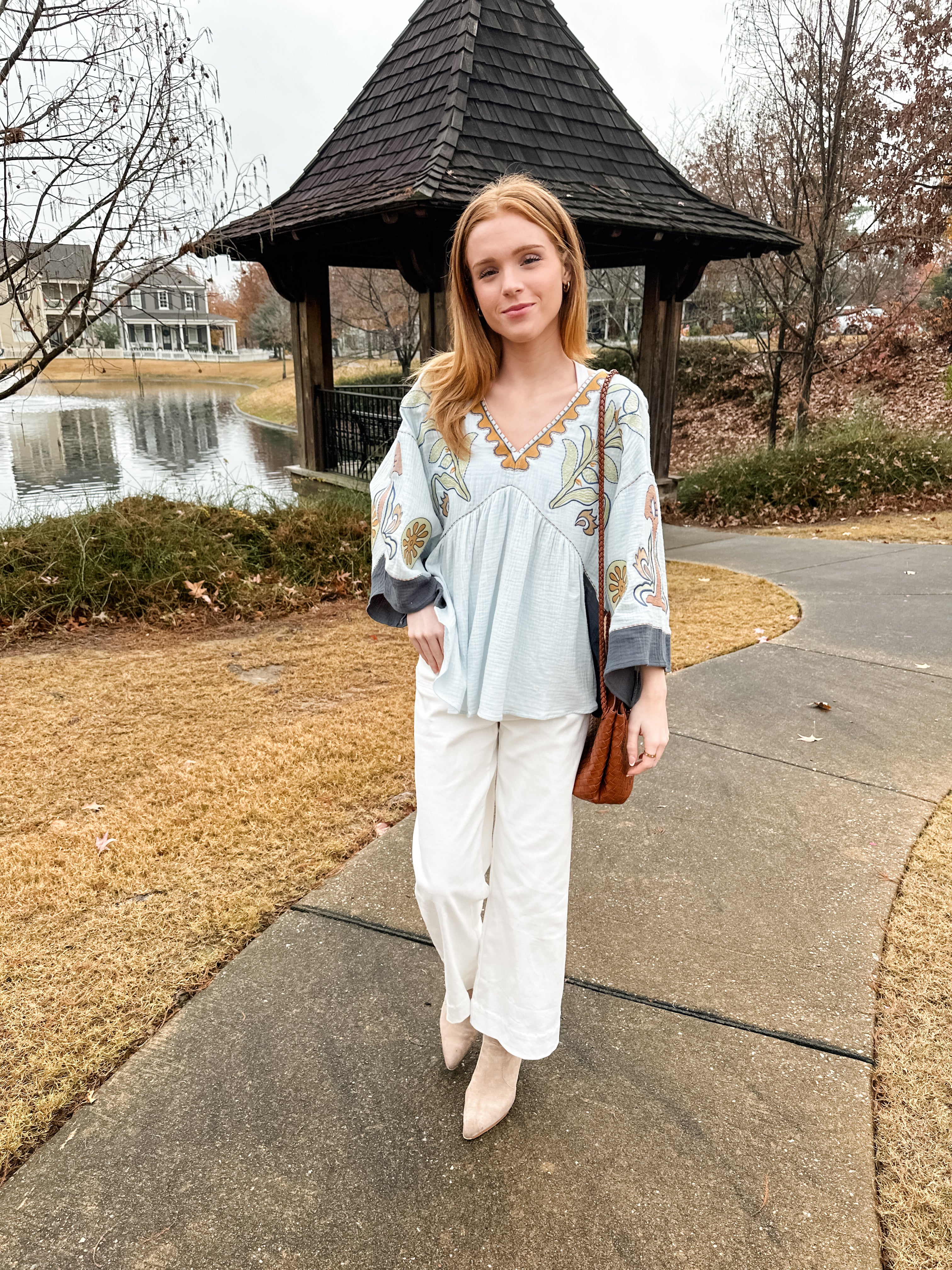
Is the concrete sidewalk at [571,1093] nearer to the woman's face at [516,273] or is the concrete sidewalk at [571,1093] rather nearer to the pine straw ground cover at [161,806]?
the pine straw ground cover at [161,806]

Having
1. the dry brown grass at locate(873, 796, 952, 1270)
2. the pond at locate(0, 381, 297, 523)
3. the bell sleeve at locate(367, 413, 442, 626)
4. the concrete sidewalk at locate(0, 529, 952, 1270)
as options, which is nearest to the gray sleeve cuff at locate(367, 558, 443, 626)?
the bell sleeve at locate(367, 413, 442, 626)

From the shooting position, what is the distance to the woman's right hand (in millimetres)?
1684

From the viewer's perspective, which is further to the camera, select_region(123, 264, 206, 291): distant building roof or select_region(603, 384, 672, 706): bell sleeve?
select_region(123, 264, 206, 291): distant building roof

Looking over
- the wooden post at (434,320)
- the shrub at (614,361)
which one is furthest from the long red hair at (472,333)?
the shrub at (614,361)

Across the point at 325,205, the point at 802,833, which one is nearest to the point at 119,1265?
the point at 802,833

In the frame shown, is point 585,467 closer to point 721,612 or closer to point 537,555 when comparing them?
point 537,555

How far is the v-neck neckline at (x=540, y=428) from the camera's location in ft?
5.47

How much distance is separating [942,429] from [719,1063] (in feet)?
49.0

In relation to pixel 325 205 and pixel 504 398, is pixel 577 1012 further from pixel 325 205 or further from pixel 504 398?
pixel 325 205

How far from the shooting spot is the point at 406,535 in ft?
5.57

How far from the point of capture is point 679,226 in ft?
25.0

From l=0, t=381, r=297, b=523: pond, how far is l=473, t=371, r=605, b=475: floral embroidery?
16.8ft

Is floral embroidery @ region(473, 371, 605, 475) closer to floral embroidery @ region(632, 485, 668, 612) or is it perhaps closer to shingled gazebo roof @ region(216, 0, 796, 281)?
floral embroidery @ region(632, 485, 668, 612)

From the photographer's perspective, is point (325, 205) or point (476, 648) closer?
point (476, 648)
